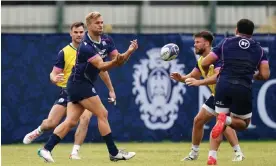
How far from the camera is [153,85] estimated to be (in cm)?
2192

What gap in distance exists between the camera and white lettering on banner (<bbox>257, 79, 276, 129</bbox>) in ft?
72.8

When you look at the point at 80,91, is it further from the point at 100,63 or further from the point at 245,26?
the point at 245,26

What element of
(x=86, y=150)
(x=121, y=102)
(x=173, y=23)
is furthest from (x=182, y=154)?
(x=173, y=23)

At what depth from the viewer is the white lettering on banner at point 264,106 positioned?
2220 cm

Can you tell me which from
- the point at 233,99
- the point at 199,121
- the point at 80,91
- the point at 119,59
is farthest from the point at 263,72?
the point at 80,91

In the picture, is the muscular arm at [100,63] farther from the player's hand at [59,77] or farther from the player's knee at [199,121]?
the player's knee at [199,121]

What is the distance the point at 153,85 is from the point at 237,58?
784 cm

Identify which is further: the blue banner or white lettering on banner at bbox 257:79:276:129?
white lettering on banner at bbox 257:79:276:129

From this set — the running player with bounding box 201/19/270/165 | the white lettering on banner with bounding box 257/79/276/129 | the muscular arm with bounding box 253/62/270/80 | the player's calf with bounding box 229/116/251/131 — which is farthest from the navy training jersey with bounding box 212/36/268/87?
the white lettering on banner with bounding box 257/79/276/129

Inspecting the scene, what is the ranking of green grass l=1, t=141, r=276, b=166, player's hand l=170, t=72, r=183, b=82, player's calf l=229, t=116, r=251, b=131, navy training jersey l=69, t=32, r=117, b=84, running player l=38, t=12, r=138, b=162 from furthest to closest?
green grass l=1, t=141, r=276, b=166
running player l=38, t=12, r=138, b=162
navy training jersey l=69, t=32, r=117, b=84
player's hand l=170, t=72, r=183, b=82
player's calf l=229, t=116, r=251, b=131

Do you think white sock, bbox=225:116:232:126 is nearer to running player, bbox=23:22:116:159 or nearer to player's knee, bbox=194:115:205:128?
player's knee, bbox=194:115:205:128

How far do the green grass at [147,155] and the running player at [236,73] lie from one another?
3.24 feet

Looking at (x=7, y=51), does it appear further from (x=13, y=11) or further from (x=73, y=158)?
(x=73, y=158)

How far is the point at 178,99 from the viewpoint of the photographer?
2203cm
